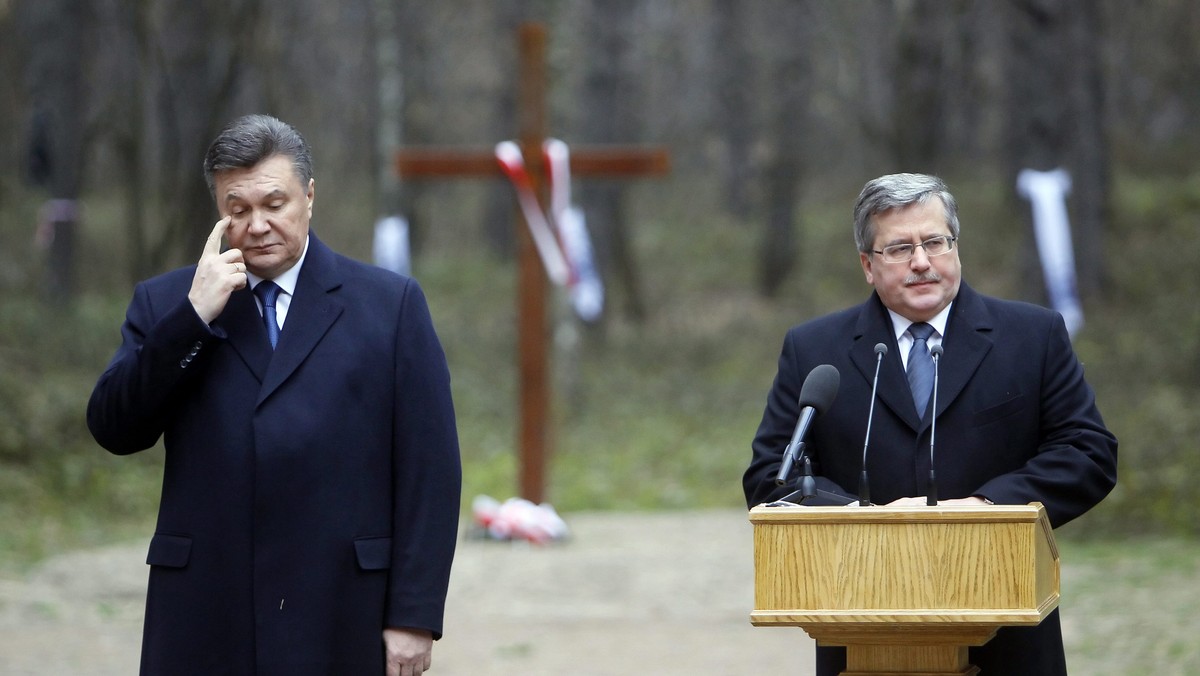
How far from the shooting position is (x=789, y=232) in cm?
2512

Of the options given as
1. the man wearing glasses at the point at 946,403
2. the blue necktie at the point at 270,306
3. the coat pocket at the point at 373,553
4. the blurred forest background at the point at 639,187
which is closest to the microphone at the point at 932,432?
the man wearing glasses at the point at 946,403

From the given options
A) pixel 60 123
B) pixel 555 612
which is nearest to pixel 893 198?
pixel 555 612

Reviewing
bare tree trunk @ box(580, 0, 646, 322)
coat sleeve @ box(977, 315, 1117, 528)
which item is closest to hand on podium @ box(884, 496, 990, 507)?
coat sleeve @ box(977, 315, 1117, 528)

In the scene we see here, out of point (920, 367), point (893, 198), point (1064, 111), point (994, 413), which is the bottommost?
point (994, 413)

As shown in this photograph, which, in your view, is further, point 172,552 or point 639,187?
point 639,187

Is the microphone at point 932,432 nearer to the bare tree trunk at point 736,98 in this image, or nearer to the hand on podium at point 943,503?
the hand on podium at point 943,503

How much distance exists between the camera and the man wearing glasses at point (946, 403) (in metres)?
3.69

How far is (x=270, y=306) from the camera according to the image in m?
3.89

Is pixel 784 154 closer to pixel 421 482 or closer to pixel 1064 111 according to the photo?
pixel 1064 111

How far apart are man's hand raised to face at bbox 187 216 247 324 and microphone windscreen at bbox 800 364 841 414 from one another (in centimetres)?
131

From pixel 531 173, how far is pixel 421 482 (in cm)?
772

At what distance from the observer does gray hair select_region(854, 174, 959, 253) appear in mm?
3705

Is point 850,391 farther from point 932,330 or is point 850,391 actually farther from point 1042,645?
point 1042,645

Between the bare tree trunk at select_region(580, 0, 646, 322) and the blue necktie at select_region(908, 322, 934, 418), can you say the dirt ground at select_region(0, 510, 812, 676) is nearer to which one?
the blue necktie at select_region(908, 322, 934, 418)
